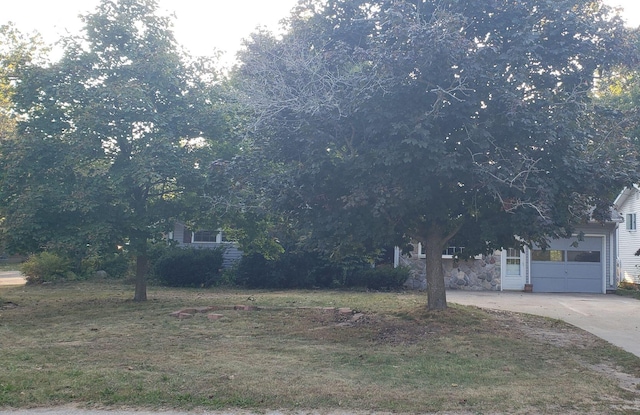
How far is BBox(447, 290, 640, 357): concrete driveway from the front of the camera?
11.8 meters

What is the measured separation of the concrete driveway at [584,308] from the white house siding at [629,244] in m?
4.57

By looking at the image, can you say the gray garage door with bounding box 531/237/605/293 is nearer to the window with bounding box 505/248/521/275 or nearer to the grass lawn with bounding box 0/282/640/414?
the window with bounding box 505/248/521/275

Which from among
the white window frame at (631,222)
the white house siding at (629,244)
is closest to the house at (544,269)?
the white house siding at (629,244)

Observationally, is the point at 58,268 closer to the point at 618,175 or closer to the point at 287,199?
the point at 287,199

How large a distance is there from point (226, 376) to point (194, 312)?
6.19m

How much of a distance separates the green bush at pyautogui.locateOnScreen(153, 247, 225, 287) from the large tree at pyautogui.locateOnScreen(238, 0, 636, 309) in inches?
472

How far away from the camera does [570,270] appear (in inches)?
908

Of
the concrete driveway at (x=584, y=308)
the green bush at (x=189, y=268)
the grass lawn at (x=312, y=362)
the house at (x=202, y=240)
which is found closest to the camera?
the grass lawn at (x=312, y=362)

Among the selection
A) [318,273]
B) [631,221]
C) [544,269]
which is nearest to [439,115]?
[318,273]

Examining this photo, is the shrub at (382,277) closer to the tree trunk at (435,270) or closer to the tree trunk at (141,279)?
the tree trunk at (141,279)

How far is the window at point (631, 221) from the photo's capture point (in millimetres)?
26722

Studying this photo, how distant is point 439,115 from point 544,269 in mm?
15224

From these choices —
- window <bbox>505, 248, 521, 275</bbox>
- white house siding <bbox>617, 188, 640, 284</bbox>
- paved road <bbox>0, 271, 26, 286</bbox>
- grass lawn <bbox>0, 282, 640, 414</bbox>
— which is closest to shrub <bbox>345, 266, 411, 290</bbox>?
window <bbox>505, 248, 521, 275</bbox>

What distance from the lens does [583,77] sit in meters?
10.7
